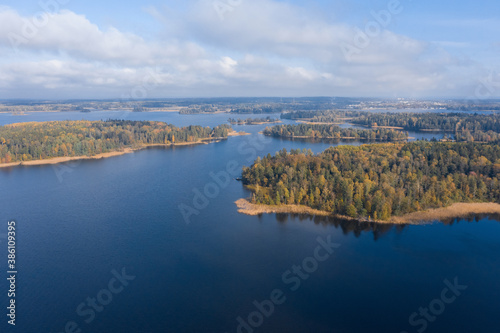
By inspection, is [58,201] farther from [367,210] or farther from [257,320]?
[367,210]

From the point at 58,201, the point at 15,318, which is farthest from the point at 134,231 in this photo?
the point at 58,201

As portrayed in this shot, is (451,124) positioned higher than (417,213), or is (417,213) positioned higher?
(451,124)

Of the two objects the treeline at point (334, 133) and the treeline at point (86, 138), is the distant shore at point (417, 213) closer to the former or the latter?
the treeline at point (86, 138)

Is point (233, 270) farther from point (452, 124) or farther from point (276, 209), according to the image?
point (452, 124)

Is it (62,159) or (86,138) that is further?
(86,138)

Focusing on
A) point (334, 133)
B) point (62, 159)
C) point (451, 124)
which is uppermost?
point (451, 124)

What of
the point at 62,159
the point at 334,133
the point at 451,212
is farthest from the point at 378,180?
the point at 334,133
